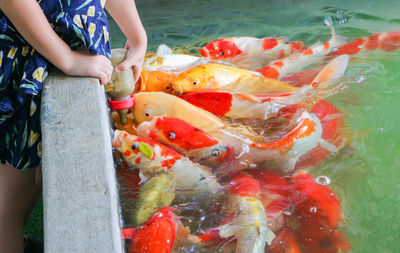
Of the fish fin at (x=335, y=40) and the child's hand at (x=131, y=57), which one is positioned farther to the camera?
the fish fin at (x=335, y=40)

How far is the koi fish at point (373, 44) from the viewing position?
11.8 feet

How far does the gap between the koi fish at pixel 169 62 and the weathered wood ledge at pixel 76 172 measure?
136 cm

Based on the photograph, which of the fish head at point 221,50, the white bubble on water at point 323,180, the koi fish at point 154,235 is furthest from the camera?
the fish head at point 221,50

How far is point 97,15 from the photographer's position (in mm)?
1748

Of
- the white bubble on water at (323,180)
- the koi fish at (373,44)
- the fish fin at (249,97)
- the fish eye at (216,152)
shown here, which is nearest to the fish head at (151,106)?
the fish eye at (216,152)

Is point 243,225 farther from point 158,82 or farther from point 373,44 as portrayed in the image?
point 373,44

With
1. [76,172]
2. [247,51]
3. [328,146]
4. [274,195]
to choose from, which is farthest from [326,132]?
[76,172]

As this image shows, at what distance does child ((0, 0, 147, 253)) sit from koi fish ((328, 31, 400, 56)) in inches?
93.8

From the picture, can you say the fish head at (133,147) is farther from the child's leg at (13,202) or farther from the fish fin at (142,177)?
the child's leg at (13,202)

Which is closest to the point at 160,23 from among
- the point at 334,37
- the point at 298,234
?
the point at 334,37

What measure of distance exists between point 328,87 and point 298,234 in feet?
4.40

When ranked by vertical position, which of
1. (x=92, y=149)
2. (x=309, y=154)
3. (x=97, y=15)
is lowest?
(x=309, y=154)

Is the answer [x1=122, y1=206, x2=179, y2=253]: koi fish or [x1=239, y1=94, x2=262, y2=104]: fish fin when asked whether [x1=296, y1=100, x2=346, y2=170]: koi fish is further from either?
[x1=122, y1=206, x2=179, y2=253]: koi fish

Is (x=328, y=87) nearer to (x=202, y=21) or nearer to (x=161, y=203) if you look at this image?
(x=161, y=203)
